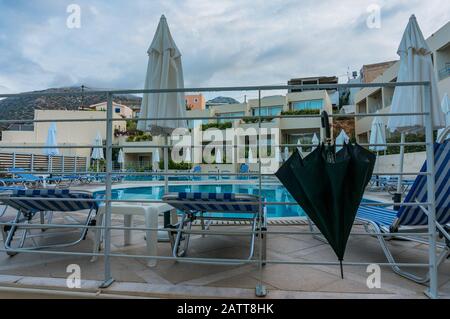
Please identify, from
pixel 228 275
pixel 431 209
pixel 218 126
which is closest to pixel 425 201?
pixel 431 209

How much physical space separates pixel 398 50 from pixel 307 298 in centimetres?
324

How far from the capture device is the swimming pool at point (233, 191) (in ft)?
22.1

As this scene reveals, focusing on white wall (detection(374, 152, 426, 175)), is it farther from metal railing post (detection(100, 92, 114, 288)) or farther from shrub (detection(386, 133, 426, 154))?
metal railing post (detection(100, 92, 114, 288))

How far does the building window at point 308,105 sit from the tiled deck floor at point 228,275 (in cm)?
2113

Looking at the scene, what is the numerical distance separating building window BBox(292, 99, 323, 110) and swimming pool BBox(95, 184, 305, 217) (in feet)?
42.2

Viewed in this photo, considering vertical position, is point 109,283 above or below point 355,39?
below

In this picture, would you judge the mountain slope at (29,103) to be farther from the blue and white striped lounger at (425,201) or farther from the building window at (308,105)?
the building window at (308,105)

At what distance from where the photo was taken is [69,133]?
25.1 metres

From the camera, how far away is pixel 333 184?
146 cm

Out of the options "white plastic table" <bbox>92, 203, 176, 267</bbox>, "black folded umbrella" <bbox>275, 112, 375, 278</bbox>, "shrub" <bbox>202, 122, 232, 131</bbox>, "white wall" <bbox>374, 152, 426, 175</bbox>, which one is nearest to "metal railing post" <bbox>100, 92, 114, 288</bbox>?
"white plastic table" <bbox>92, 203, 176, 267</bbox>

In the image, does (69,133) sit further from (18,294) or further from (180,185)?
(18,294)

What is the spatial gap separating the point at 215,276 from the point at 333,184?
3.61 ft

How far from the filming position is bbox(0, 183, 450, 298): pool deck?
177 centimetres
